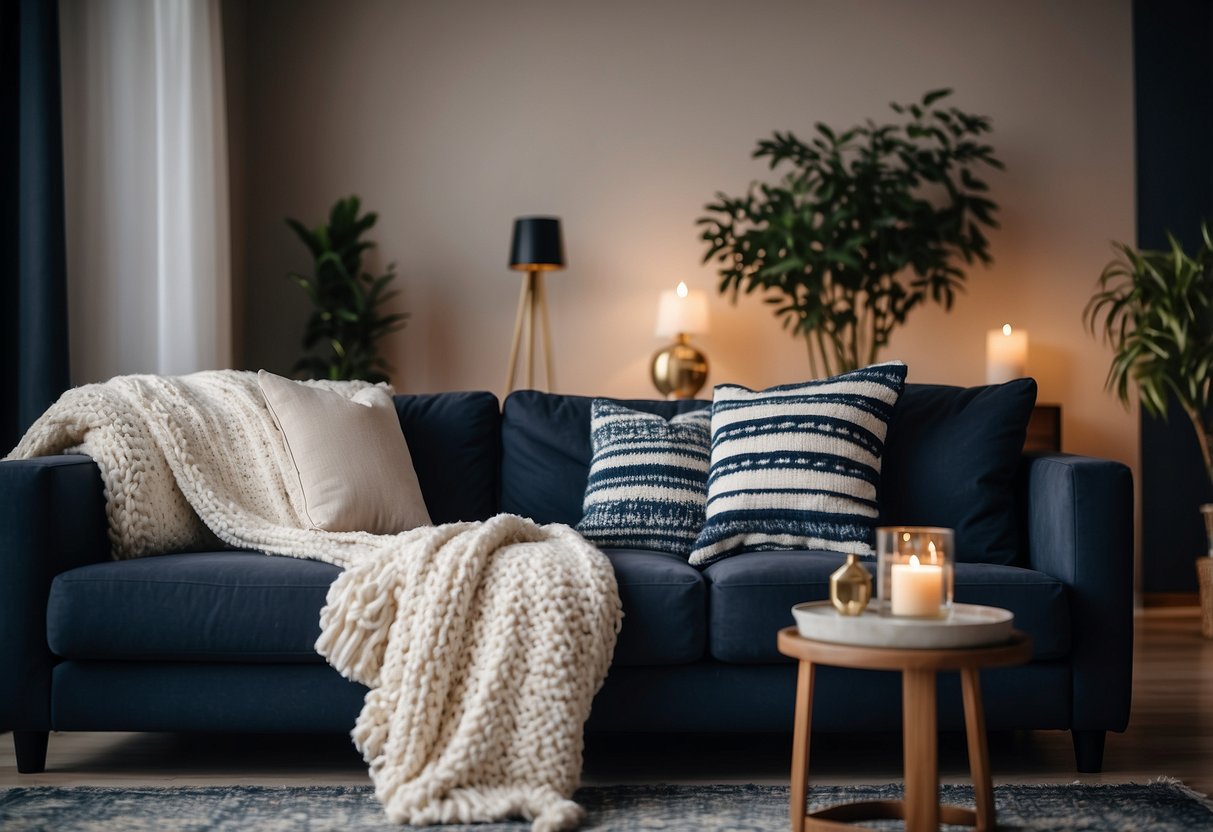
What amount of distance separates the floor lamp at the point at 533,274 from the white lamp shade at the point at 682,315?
0.43 m

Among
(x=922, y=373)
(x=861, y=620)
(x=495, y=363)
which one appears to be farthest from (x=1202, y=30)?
(x=861, y=620)

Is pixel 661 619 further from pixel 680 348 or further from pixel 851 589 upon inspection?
pixel 680 348

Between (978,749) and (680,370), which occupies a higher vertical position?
(680,370)

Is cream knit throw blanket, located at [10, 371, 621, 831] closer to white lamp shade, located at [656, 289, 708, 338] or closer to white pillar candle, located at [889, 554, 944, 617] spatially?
white pillar candle, located at [889, 554, 944, 617]

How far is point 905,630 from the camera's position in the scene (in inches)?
67.2

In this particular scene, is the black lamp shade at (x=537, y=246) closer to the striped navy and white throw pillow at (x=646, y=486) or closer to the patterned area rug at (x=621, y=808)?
the striped navy and white throw pillow at (x=646, y=486)

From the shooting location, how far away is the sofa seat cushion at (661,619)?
229 centimetres

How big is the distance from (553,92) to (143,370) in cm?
205

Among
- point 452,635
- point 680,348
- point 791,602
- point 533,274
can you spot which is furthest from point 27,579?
point 680,348

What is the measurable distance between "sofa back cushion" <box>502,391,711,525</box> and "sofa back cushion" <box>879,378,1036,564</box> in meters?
0.54

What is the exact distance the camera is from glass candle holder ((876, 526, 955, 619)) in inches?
69.2

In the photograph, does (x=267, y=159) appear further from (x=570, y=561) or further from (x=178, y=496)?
(x=570, y=561)

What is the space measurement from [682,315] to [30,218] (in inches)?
90.6

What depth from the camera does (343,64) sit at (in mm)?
4891
